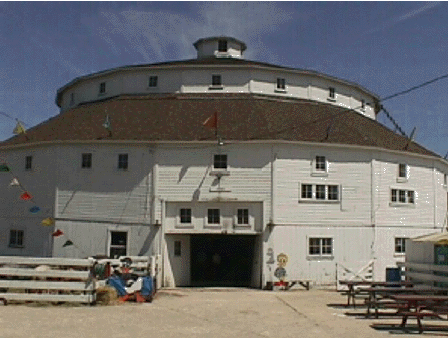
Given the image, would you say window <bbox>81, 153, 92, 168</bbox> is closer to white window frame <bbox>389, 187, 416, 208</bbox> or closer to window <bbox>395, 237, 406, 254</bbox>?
white window frame <bbox>389, 187, 416, 208</bbox>

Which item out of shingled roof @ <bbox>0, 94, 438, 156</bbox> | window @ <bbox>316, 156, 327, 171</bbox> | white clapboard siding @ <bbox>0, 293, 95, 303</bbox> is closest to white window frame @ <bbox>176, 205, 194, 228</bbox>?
shingled roof @ <bbox>0, 94, 438, 156</bbox>

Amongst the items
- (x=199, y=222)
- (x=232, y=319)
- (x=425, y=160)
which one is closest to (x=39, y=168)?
(x=199, y=222)

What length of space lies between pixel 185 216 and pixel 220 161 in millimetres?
3065

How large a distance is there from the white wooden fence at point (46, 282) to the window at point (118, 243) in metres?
8.38

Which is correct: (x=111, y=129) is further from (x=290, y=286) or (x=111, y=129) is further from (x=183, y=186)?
(x=290, y=286)

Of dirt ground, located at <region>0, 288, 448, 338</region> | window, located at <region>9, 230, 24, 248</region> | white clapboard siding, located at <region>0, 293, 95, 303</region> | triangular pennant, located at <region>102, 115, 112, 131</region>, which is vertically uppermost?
triangular pennant, located at <region>102, 115, 112, 131</region>

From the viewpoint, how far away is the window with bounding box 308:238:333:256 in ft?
82.0

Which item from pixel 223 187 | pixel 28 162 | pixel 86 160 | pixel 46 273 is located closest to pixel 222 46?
pixel 86 160

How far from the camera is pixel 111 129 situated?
26188 mm

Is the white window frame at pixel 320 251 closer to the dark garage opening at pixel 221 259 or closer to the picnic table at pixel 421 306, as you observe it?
the dark garage opening at pixel 221 259

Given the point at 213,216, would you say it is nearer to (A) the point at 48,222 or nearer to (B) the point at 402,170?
(A) the point at 48,222

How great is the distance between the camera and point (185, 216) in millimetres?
24812

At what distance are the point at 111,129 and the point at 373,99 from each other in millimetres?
18953

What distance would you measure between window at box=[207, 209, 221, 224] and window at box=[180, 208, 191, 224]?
938 millimetres
